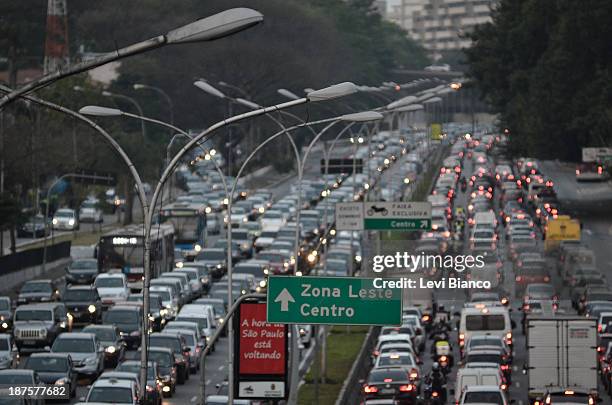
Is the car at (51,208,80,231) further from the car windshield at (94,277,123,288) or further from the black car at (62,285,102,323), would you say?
the black car at (62,285,102,323)

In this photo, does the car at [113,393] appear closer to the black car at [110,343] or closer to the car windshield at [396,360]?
the car windshield at [396,360]

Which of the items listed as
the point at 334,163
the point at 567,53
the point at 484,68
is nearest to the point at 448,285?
the point at 334,163

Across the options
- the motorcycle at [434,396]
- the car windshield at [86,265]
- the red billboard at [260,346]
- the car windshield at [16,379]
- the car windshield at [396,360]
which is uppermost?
the red billboard at [260,346]

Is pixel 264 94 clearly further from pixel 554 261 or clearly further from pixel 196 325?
pixel 196 325

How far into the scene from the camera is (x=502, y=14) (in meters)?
122

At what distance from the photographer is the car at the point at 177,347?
159 feet

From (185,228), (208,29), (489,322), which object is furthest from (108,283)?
(208,29)

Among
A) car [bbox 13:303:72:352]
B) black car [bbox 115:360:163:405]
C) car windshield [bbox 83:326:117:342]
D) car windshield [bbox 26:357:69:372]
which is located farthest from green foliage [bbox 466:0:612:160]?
car windshield [bbox 26:357:69:372]

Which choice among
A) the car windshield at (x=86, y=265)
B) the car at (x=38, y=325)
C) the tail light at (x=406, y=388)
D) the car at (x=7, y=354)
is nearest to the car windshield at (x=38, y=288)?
the car at (x=38, y=325)

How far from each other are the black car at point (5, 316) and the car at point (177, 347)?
256 inches

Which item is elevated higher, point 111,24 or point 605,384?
point 111,24

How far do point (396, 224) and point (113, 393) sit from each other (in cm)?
1573

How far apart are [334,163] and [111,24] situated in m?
18.6

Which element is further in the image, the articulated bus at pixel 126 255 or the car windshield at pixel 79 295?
the articulated bus at pixel 126 255
